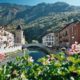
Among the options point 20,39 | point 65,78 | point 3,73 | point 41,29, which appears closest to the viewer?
point 3,73

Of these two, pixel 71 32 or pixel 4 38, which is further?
pixel 4 38

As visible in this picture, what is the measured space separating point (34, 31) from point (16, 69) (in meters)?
116

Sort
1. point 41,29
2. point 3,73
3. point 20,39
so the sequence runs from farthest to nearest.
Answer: point 41,29, point 20,39, point 3,73

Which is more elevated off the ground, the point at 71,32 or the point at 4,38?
the point at 71,32

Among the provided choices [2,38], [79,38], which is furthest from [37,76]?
[2,38]

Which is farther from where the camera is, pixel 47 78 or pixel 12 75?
pixel 12 75

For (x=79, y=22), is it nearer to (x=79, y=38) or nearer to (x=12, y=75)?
(x=79, y=38)

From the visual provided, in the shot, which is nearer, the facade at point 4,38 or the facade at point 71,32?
the facade at point 71,32

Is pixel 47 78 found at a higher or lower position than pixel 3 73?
lower

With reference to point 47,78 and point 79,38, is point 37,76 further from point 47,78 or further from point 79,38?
point 79,38

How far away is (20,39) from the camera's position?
237 feet

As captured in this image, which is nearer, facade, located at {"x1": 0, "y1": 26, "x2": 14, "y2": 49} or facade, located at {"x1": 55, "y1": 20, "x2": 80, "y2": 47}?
facade, located at {"x1": 55, "y1": 20, "x2": 80, "y2": 47}

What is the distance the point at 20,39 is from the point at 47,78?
7161 cm

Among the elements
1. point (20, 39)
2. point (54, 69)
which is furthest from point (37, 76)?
point (20, 39)
